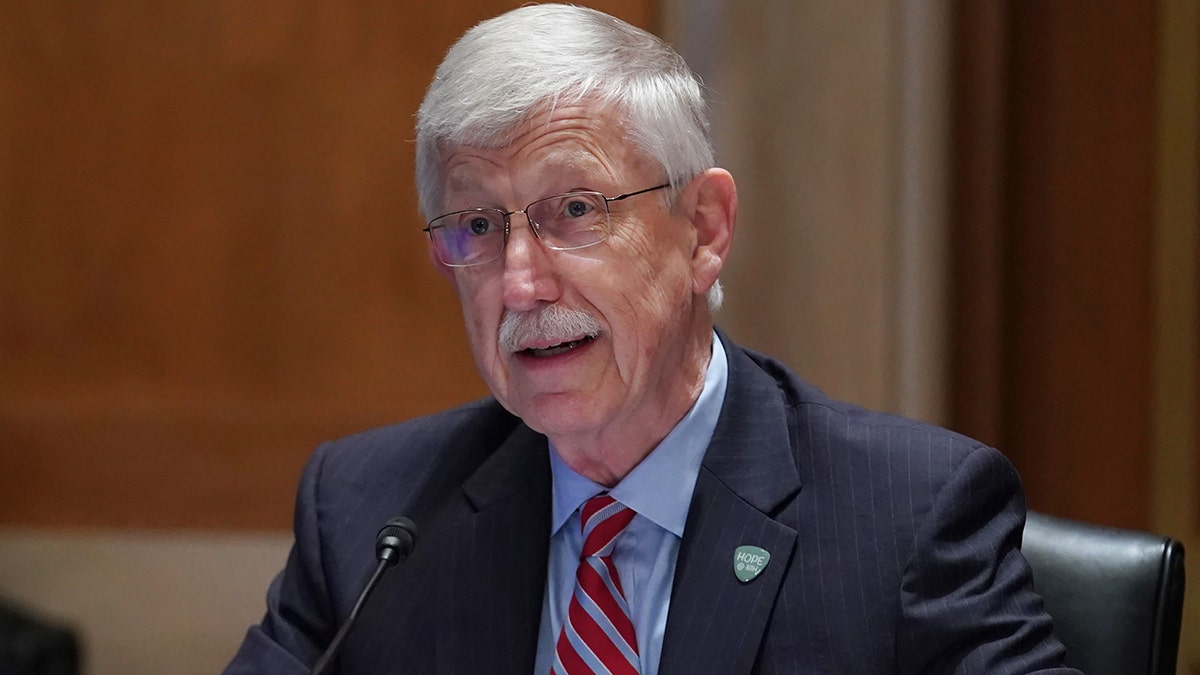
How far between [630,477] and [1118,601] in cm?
62

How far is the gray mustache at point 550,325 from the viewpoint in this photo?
168cm

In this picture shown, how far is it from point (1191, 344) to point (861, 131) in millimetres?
849

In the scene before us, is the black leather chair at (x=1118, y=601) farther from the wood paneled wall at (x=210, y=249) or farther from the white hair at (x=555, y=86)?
the wood paneled wall at (x=210, y=249)

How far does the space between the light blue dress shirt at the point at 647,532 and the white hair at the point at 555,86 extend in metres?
0.34

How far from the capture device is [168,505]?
3.34m

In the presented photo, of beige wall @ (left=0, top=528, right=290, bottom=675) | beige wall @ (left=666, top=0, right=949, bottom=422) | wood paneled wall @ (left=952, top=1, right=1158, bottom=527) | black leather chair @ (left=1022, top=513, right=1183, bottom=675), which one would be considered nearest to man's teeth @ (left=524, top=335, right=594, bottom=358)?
black leather chair @ (left=1022, top=513, right=1183, bottom=675)

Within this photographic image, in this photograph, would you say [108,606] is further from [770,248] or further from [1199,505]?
[1199,505]

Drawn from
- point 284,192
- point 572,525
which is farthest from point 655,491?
point 284,192

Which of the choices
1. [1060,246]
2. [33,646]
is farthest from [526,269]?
[33,646]

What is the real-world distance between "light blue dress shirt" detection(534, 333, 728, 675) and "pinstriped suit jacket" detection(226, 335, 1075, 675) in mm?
28

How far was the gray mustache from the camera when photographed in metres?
1.68

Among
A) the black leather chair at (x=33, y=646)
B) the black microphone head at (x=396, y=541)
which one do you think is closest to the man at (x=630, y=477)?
the black microphone head at (x=396, y=541)

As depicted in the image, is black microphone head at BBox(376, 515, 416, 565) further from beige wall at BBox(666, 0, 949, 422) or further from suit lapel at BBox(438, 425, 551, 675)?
beige wall at BBox(666, 0, 949, 422)

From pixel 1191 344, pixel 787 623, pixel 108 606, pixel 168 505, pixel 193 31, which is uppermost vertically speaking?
pixel 193 31
